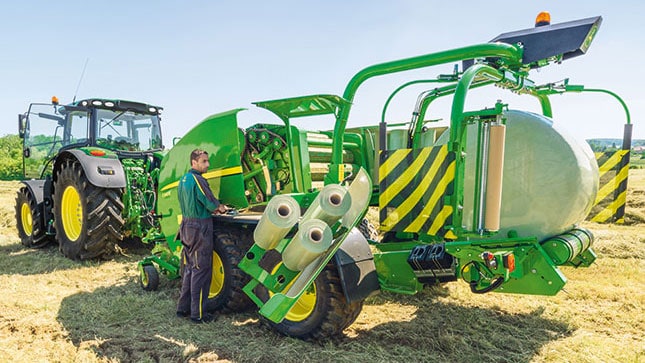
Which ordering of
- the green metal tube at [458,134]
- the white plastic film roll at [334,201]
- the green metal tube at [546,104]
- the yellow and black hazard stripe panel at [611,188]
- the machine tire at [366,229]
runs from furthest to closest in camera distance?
1. the machine tire at [366,229]
2. the green metal tube at [546,104]
3. the yellow and black hazard stripe panel at [611,188]
4. the white plastic film roll at [334,201]
5. the green metal tube at [458,134]

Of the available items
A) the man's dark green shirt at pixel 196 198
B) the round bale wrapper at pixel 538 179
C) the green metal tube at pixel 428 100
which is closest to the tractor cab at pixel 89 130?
the man's dark green shirt at pixel 196 198

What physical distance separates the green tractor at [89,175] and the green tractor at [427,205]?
2.41 m

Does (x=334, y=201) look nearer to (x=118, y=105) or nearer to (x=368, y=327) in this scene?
(x=368, y=327)

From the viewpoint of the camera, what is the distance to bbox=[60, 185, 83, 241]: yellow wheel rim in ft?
21.4

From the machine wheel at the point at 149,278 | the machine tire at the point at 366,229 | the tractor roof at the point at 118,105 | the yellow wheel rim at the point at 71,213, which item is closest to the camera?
the machine wheel at the point at 149,278

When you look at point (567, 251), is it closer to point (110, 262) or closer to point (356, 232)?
point (356, 232)

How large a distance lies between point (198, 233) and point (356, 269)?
1491 millimetres

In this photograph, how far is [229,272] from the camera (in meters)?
4.08

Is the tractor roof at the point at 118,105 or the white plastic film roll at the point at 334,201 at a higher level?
the tractor roof at the point at 118,105

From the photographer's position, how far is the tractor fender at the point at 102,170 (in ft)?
19.9

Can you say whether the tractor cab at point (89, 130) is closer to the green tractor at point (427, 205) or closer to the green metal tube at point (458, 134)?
the green tractor at point (427, 205)

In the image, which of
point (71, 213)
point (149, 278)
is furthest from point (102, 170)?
point (149, 278)

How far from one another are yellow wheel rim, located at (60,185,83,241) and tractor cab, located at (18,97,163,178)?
894mm

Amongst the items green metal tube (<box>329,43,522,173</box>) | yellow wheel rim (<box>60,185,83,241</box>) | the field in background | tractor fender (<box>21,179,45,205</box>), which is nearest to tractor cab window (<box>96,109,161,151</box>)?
yellow wheel rim (<box>60,185,83,241</box>)
